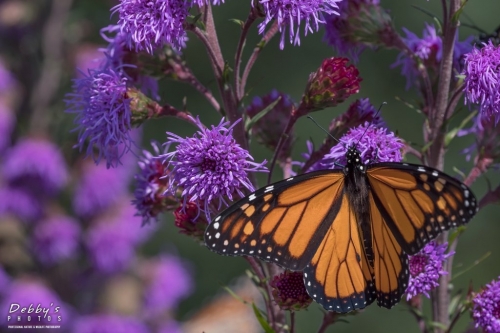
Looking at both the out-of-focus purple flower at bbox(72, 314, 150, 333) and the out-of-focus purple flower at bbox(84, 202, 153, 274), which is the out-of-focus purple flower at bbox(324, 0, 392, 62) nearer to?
the out-of-focus purple flower at bbox(84, 202, 153, 274)

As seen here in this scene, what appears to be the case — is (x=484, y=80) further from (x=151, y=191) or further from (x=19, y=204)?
(x=19, y=204)

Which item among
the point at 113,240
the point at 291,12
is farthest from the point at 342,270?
the point at 113,240

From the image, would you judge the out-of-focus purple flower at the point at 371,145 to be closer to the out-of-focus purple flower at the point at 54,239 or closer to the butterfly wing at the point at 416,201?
the butterfly wing at the point at 416,201

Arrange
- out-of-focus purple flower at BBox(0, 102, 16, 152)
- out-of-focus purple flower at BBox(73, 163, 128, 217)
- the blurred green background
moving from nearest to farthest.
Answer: out-of-focus purple flower at BBox(0, 102, 16, 152), out-of-focus purple flower at BBox(73, 163, 128, 217), the blurred green background

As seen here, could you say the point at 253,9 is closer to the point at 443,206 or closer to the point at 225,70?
the point at 225,70

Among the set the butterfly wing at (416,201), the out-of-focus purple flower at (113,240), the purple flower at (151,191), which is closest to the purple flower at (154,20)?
the purple flower at (151,191)

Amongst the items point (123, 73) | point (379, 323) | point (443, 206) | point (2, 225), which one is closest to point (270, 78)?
point (379, 323)

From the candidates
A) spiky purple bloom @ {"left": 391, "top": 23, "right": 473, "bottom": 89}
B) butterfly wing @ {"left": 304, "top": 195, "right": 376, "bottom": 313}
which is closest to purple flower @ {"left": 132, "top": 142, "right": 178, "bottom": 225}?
butterfly wing @ {"left": 304, "top": 195, "right": 376, "bottom": 313}
